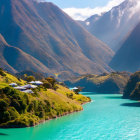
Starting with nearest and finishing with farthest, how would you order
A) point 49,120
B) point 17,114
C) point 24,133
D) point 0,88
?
point 24,133 < point 17,114 < point 0,88 < point 49,120

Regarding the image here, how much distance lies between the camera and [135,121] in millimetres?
92000

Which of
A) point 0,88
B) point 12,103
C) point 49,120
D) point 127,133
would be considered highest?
point 0,88

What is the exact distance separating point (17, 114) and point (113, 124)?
32.8m

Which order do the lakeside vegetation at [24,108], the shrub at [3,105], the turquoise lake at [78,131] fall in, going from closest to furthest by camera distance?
the turquoise lake at [78,131] < the shrub at [3,105] < the lakeside vegetation at [24,108]

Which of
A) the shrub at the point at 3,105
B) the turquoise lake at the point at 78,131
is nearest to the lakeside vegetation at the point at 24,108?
the shrub at the point at 3,105

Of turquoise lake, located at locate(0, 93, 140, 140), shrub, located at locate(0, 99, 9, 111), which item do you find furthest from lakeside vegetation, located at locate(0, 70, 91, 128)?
turquoise lake, located at locate(0, 93, 140, 140)

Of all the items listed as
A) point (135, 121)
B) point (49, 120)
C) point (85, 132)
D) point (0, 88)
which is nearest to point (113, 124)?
point (135, 121)

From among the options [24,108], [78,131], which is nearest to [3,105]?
[24,108]

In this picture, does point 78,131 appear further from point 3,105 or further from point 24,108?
point 3,105

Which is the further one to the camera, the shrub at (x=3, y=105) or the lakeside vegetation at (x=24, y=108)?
the lakeside vegetation at (x=24, y=108)

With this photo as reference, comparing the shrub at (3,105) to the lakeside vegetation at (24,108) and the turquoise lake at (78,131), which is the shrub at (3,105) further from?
the turquoise lake at (78,131)

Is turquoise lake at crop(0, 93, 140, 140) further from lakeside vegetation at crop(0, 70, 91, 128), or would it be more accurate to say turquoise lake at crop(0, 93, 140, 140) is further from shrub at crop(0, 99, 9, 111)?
shrub at crop(0, 99, 9, 111)

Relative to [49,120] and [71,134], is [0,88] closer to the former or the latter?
[49,120]

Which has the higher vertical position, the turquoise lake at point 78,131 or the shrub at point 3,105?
the shrub at point 3,105
